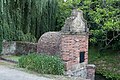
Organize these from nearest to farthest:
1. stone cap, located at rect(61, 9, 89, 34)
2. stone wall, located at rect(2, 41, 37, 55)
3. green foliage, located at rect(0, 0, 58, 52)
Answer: stone cap, located at rect(61, 9, 89, 34), green foliage, located at rect(0, 0, 58, 52), stone wall, located at rect(2, 41, 37, 55)

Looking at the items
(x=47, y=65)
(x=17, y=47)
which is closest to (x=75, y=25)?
(x=47, y=65)

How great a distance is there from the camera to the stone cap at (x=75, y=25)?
28.1ft

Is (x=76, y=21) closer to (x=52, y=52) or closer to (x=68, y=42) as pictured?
(x=68, y=42)

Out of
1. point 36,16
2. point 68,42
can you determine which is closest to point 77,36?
point 68,42

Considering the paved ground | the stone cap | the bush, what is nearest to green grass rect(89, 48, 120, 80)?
the stone cap

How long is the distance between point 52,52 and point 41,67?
6.88 ft

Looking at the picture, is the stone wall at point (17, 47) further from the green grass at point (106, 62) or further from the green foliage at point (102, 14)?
the green grass at point (106, 62)

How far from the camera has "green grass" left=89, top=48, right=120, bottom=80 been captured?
1391 centimetres

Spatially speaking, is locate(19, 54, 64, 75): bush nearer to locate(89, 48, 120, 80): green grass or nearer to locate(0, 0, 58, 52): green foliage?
locate(0, 0, 58, 52): green foliage

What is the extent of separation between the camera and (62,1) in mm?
16625

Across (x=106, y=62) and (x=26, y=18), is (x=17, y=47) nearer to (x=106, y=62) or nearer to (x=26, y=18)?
(x=26, y=18)

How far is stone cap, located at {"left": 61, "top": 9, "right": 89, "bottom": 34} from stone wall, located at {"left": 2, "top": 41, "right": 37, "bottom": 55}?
433 cm

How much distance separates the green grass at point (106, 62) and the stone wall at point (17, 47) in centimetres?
441

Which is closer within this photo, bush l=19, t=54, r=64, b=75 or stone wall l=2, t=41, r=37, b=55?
bush l=19, t=54, r=64, b=75
